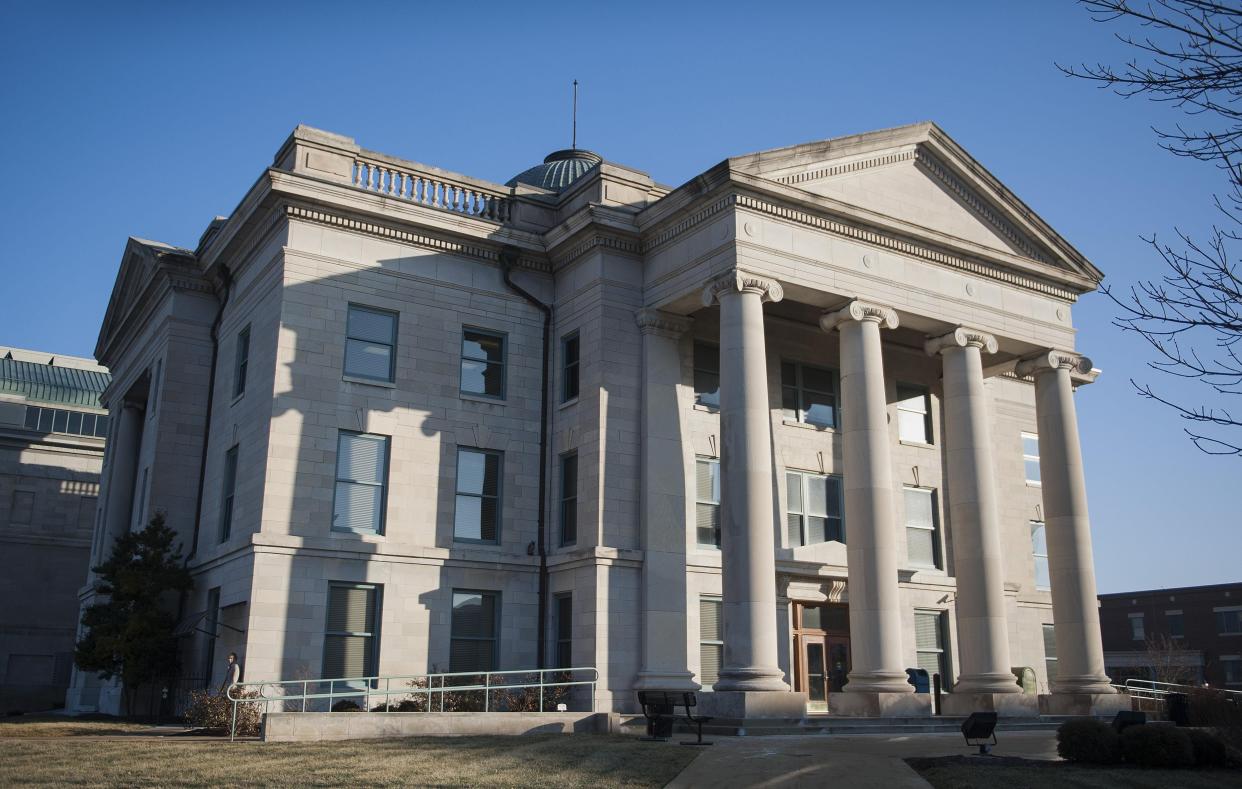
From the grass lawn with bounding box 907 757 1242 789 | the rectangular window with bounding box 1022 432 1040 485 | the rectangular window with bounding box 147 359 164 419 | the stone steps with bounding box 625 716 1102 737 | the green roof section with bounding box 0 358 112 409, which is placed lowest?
the grass lawn with bounding box 907 757 1242 789

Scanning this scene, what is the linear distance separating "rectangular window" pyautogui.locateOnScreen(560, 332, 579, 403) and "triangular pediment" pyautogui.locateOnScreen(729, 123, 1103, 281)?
6.64 m

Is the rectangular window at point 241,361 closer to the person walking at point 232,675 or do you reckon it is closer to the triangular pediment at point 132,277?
the triangular pediment at point 132,277

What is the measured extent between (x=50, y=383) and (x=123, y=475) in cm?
2746

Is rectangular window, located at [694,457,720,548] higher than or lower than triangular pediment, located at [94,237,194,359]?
lower

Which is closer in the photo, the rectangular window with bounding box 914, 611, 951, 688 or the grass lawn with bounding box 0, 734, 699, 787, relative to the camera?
the grass lawn with bounding box 0, 734, 699, 787

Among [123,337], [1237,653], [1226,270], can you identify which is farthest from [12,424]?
[1237,653]

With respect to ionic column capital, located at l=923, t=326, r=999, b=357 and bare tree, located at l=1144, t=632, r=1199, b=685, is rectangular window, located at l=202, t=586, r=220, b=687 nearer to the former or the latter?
ionic column capital, located at l=923, t=326, r=999, b=357

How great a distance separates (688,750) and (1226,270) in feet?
38.1

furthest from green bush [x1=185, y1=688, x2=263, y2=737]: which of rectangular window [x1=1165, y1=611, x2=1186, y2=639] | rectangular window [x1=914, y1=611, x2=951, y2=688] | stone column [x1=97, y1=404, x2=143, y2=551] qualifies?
rectangular window [x1=1165, y1=611, x2=1186, y2=639]

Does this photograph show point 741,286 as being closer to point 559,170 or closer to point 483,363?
point 483,363

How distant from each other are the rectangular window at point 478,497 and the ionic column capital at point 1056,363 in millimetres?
14983

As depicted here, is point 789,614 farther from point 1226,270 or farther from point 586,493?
A: point 1226,270

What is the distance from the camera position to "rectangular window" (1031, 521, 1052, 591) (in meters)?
35.5

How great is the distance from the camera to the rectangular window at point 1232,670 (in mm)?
69312
